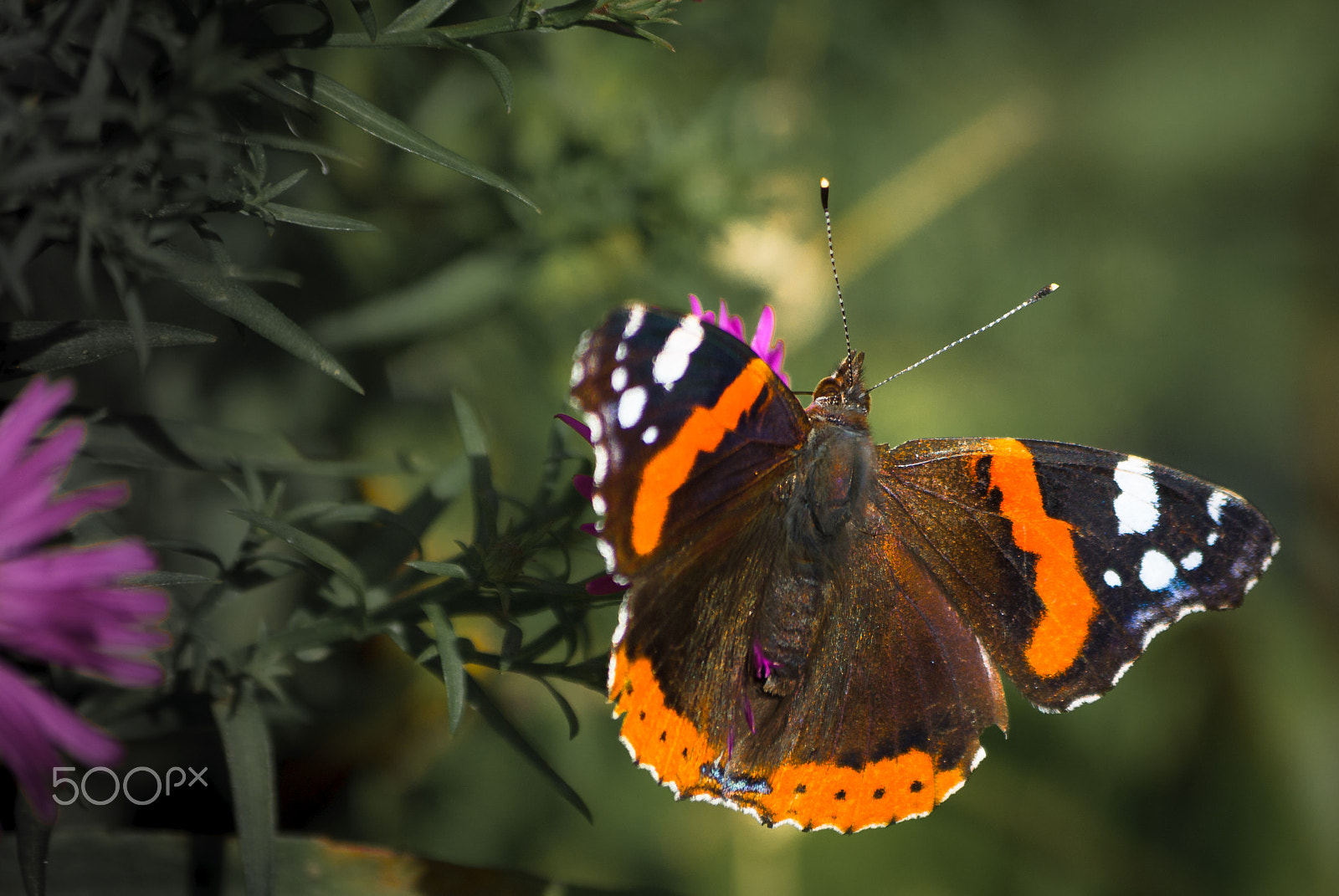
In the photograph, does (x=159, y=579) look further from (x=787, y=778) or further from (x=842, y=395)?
(x=842, y=395)

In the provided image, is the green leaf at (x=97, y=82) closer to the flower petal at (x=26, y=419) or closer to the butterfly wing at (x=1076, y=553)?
the flower petal at (x=26, y=419)

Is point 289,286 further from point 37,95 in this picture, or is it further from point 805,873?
point 805,873

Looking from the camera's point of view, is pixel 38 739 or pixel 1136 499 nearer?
pixel 38 739

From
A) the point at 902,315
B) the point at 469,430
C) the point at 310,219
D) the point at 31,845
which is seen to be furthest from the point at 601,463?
the point at 902,315

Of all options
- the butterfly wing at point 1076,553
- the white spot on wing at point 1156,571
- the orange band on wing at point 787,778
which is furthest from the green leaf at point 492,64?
the white spot on wing at point 1156,571

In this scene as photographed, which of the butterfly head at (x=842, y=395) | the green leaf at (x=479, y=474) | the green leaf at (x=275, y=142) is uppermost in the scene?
the green leaf at (x=275, y=142)

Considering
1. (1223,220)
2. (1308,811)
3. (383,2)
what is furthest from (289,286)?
(1223,220)
